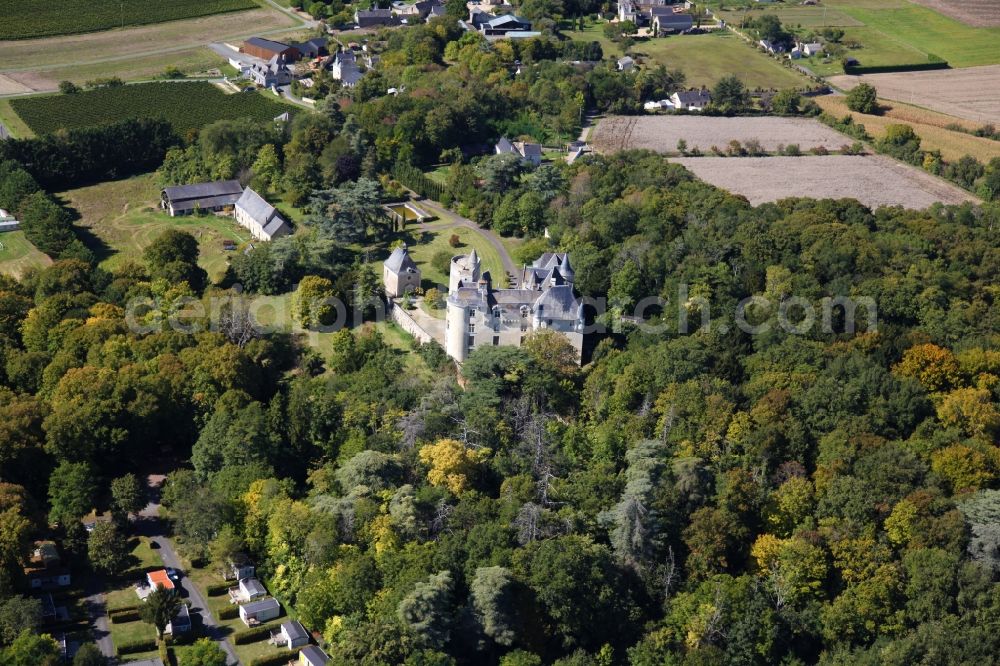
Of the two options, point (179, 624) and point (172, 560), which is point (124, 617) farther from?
point (172, 560)

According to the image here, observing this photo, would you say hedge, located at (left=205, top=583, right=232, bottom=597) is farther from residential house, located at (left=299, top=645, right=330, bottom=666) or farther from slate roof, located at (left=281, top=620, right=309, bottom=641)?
residential house, located at (left=299, top=645, right=330, bottom=666)

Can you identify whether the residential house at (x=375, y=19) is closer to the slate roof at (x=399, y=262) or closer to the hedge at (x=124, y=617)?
the slate roof at (x=399, y=262)

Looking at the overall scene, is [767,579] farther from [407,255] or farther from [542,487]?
[407,255]

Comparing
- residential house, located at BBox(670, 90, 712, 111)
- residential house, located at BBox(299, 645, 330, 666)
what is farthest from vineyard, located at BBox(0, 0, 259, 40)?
residential house, located at BBox(299, 645, 330, 666)

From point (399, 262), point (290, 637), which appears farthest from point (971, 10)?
point (290, 637)

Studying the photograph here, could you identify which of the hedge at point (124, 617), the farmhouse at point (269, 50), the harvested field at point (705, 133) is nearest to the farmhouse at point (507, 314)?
the hedge at point (124, 617)

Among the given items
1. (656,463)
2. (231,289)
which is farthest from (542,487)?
(231,289)

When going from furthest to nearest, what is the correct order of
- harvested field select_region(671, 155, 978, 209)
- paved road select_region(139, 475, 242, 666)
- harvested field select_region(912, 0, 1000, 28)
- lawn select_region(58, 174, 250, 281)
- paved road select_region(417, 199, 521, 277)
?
harvested field select_region(912, 0, 1000, 28), harvested field select_region(671, 155, 978, 209), lawn select_region(58, 174, 250, 281), paved road select_region(417, 199, 521, 277), paved road select_region(139, 475, 242, 666)
